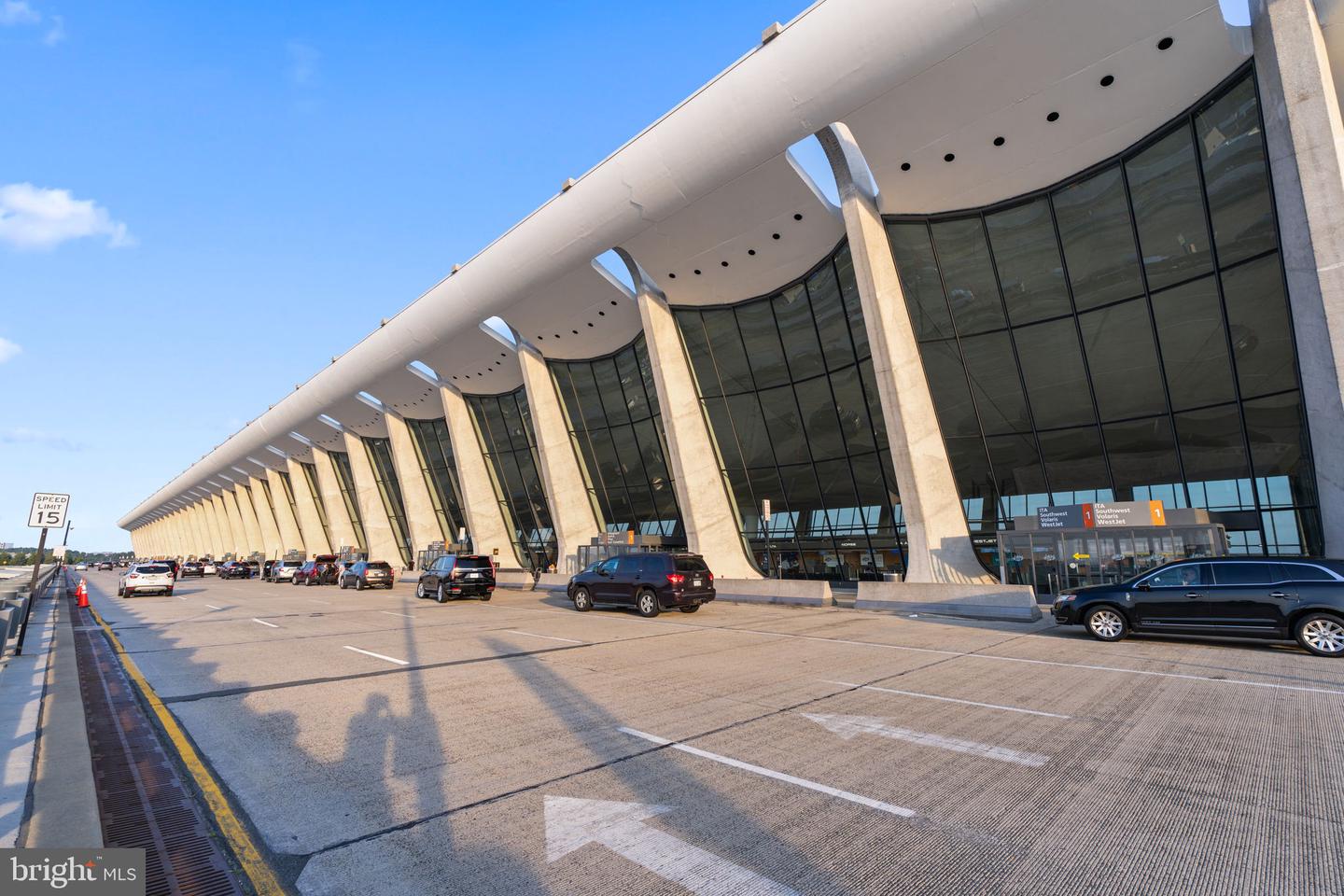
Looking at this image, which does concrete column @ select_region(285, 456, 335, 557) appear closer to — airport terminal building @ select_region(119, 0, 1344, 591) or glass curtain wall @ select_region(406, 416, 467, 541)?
glass curtain wall @ select_region(406, 416, 467, 541)

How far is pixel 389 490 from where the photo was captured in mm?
53281

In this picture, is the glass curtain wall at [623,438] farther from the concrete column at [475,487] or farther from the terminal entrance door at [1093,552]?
the terminal entrance door at [1093,552]

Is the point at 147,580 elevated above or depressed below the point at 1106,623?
above

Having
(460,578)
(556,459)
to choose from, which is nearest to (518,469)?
(556,459)

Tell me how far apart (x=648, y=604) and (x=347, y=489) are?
51557 mm

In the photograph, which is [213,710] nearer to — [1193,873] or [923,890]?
[923,890]

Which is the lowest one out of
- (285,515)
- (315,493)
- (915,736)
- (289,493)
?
(915,736)

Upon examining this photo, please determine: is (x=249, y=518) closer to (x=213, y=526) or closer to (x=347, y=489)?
(x=213, y=526)

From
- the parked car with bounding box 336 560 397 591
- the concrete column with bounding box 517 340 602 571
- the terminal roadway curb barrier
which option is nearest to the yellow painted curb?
the terminal roadway curb barrier

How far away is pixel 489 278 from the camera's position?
2867 centimetres

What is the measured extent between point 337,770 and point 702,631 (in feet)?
30.4

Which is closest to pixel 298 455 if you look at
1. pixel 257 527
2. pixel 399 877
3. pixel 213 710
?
pixel 257 527

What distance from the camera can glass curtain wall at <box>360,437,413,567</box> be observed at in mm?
52500

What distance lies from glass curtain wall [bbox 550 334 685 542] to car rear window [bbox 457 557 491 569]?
10019 millimetres
